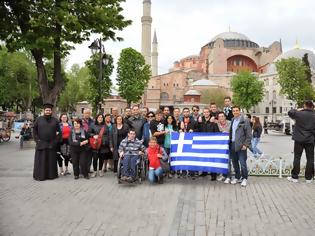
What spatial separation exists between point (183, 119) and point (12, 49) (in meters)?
9.19

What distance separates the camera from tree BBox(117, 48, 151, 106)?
54.9 m

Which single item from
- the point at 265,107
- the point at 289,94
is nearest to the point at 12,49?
the point at 289,94

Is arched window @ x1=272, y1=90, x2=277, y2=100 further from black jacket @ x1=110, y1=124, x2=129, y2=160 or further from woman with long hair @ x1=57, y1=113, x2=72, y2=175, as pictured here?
woman with long hair @ x1=57, y1=113, x2=72, y2=175

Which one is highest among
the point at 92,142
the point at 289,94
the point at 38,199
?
the point at 289,94

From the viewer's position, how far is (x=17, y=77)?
Result: 51.7m

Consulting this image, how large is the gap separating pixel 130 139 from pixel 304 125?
4.41 metres

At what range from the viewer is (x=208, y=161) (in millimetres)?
9867

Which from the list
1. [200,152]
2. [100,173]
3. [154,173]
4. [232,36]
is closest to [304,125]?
[200,152]

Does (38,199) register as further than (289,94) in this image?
No

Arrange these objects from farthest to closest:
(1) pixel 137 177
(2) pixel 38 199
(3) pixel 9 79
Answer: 1. (3) pixel 9 79
2. (1) pixel 137 177
3. (2) pixel 38 199

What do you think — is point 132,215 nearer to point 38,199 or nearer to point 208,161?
point 38,199

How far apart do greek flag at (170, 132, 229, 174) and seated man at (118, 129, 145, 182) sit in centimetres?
98

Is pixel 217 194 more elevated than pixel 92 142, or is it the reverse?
pixel 92 142

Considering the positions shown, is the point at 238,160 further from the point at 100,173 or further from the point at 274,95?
the point at 274,95
